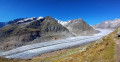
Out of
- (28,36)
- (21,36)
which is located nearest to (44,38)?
(28,36)

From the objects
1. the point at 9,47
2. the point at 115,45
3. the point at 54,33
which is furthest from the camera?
the point at 54,33

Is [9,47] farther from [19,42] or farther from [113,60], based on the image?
[113,60]

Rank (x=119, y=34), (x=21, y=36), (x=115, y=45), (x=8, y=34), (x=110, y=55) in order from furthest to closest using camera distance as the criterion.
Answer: (x=8, y=34)
(x=21, y=36)
(x=119, y=34)
(x=115, y=45)
(x=110, y=55)

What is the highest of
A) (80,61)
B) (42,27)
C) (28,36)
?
(42,27)

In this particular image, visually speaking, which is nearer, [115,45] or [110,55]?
[110,55]

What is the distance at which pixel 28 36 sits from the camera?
493 feet

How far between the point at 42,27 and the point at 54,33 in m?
29.7

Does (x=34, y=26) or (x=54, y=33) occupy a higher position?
(x=34, y=26)

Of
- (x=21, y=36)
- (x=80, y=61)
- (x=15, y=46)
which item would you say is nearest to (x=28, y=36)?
(x=21, y=36)

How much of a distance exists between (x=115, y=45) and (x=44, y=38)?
145m

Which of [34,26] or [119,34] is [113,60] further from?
[34,26]

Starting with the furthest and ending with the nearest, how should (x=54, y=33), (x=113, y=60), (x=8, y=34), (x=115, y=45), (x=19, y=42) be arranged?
(x=54, y=33) → (x=8, y=34) → (x=19, y=42) → (x=115, y=45) → (x=113, y=60)

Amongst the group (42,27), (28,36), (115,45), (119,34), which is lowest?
(115,45)

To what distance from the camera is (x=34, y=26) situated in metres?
197
